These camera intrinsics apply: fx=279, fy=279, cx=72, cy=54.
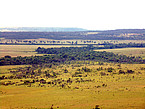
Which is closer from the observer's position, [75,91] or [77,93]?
Result: [77,93]

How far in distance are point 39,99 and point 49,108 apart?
13.9ft

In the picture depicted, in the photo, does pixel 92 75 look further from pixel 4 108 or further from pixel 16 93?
pixel 4 108

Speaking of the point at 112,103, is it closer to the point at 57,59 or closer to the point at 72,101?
the point at 72,101

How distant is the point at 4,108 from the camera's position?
28.1 m

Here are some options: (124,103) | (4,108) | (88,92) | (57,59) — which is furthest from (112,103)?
(57,59)

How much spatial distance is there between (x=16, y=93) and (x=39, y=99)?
490 cm

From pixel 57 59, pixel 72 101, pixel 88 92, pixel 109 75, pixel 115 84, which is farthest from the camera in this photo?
pixel 57 59

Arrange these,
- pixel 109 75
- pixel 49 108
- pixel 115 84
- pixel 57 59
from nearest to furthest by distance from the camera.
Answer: pixel 49 108
pixel 115 84
pixel 109 75
pixel 57 59

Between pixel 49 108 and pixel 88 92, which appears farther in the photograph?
pixel 88 92

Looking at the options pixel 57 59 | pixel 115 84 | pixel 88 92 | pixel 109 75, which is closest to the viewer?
pixel 88 92

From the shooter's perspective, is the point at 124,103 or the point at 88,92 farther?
the point at 88,92

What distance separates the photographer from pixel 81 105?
1139 inches

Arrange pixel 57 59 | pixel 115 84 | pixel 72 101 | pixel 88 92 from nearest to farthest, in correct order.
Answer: pixel 72 101
pixel 88 92
pixel 115 84
pixel 57 59

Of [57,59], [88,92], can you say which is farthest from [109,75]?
[57,59]
